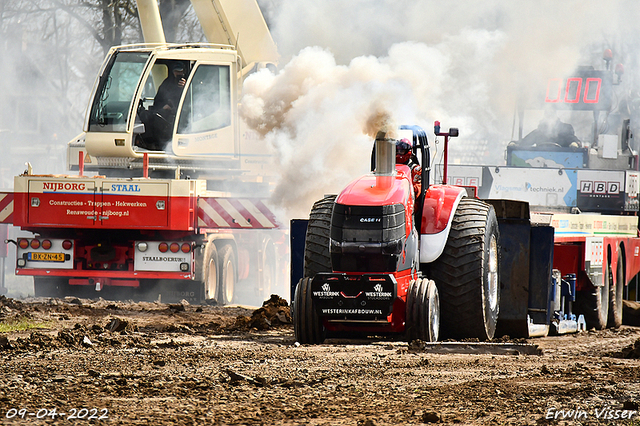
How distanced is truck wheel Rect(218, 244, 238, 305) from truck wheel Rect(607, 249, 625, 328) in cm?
591

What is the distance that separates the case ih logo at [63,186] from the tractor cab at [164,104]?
4.87 ft


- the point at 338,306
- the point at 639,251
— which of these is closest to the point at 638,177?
the point at 639,251

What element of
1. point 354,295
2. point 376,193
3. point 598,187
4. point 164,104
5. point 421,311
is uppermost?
point 164,104

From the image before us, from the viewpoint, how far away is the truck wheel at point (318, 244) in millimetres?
8500

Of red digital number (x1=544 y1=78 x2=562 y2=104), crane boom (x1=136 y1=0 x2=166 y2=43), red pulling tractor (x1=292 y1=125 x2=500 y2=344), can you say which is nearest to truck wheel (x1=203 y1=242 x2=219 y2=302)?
crane boom (x1=136 y1=0 x2=166 y2=43)

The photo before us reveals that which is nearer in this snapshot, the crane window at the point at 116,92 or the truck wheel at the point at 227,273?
the crane window at the point at 116,92

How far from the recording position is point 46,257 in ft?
43.9

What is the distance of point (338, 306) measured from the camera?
7.86 meters

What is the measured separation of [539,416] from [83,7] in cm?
2544

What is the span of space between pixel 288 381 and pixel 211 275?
806 centimetres

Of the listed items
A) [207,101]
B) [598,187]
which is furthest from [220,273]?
[598,187]

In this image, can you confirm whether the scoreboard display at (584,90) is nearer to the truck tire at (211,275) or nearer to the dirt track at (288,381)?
the truck tire at (211,275)

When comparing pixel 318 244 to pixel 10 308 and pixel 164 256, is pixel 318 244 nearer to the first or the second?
pixel 10 308

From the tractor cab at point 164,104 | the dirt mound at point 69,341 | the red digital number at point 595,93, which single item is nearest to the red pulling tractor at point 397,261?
the dirt mound at point 69,341
